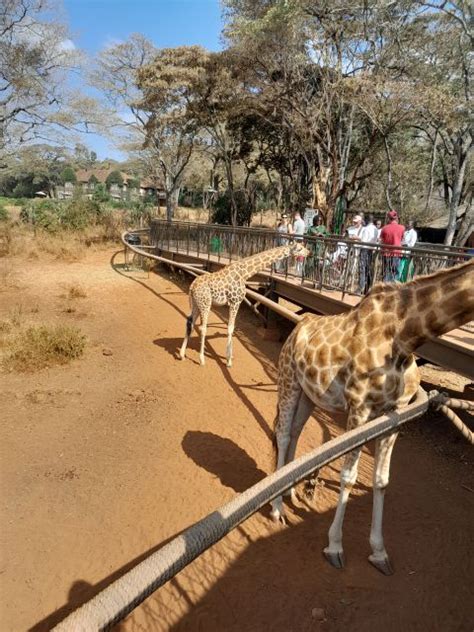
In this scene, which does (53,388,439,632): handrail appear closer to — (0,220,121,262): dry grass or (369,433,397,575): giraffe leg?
(369,433,397,575): giraffe leg

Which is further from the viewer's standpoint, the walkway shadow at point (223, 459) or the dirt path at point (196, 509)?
the walkway shadow at point (223, 459)

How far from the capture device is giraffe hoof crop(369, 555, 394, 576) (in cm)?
395

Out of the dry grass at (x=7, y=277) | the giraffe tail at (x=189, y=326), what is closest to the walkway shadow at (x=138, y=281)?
the giraffe tail at (x=189, y=326)

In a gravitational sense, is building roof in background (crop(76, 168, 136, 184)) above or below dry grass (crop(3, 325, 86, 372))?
above

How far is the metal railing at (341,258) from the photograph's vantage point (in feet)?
23.6

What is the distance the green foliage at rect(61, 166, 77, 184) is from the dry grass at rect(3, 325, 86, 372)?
241ft

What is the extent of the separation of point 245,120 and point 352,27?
376 inches

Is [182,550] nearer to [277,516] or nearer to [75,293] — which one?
[277,516]

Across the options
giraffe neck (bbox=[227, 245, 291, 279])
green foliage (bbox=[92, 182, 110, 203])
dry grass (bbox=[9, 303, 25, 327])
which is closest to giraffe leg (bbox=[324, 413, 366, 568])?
giraffe neck (bbox=[227, 245, 291, 279])

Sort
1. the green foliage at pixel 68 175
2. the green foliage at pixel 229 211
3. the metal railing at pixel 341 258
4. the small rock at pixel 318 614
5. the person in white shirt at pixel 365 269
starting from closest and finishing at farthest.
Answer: the small rock at pixel 318 614, the metal railing at pixel 341 258, the person in white shirt at pixel 365 269, the green foliage at pixel 229 211, the green foliage at pixel 68 175

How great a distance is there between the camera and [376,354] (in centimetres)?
360

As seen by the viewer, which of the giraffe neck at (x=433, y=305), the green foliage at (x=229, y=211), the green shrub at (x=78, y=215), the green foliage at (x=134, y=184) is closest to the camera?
the giraffe neck at (x=433, y=305)

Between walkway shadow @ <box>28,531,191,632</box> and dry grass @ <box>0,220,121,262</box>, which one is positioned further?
dry grass @ <box>0,220,121,262</box>

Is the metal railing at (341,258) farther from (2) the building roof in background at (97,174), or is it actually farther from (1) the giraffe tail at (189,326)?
(2) the building roof in background at (97,174)
